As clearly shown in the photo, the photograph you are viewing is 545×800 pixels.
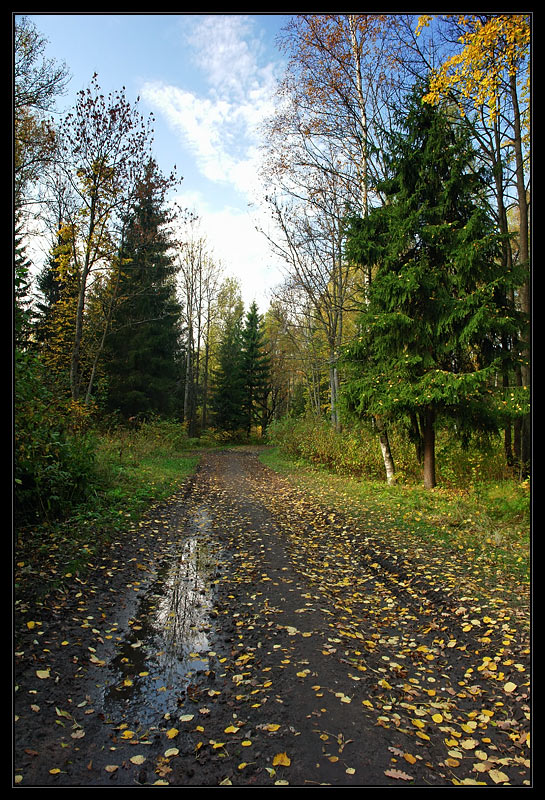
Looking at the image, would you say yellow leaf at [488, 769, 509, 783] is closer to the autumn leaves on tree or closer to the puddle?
the puddle

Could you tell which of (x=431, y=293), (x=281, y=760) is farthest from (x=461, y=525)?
(x=281, y=760)

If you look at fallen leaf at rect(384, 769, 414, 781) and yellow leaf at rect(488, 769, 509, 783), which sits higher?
fallen leaf at rect(384, 769, 414, 781)

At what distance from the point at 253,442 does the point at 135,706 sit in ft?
106

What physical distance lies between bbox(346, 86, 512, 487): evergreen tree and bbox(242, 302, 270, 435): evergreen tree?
26.3 m

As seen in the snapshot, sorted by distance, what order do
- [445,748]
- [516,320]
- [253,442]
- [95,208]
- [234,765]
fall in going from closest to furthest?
1. [234,765]
2. [445,748]
3. [516,320]
4. [95,208]
5. [253,442]

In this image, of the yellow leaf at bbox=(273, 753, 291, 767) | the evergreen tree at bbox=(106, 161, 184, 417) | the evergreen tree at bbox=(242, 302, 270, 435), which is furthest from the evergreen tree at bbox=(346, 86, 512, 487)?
the evergreen tree at bbox=(242, 302, 270, 435)

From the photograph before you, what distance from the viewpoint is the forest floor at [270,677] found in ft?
7.97

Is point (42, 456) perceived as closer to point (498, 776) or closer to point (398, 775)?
point (398, 775)

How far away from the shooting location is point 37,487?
597 centimetres

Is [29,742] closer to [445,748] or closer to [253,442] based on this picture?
[445,748]

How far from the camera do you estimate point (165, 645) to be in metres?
3.78

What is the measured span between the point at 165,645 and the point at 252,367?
33279 millimetres

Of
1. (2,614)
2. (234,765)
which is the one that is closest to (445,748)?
(234,765)

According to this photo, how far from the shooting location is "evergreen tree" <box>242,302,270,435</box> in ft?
119
